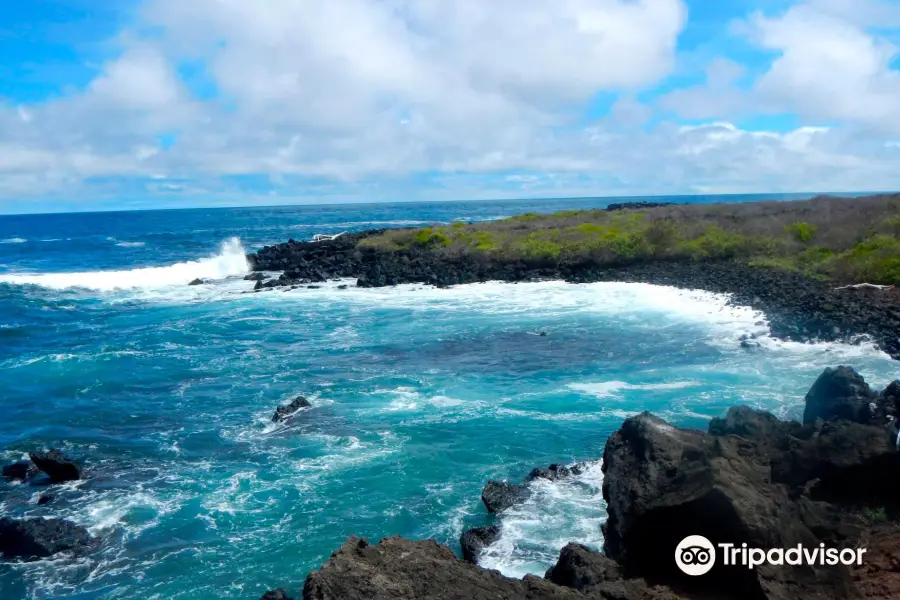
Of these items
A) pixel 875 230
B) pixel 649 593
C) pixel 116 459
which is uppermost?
pixel 875 230

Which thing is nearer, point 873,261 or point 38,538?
point 38,538

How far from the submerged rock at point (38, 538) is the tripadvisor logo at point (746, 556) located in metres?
11.2

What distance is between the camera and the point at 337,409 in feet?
65.8

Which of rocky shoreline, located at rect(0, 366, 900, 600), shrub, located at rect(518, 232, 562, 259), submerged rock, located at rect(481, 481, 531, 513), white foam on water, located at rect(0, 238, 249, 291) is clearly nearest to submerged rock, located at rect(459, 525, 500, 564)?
rocky shoreline, located at rect(0, 366, 900, 600)

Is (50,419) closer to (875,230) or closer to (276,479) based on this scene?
(276,479)

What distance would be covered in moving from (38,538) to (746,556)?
12722mm

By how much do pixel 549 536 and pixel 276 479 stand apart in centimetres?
678

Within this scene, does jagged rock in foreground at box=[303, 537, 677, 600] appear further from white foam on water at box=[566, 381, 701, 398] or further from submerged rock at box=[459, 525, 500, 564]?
white foam on water at box=[566, 381, 701, 398]

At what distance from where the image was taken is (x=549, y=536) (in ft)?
40.0

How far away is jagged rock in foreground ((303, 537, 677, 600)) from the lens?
6711mm

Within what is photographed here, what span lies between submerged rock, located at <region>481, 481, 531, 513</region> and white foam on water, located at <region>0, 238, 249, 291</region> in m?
42.7

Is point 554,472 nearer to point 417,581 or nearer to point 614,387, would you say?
point 614,387

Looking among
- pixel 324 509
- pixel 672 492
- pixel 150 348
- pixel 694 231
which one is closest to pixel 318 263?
pixel 150 348

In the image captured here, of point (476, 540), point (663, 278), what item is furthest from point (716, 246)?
point (476, 540)
